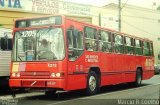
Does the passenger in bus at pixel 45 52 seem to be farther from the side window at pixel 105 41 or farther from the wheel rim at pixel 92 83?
the side window at pixel 105 41

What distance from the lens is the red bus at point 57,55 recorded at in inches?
575

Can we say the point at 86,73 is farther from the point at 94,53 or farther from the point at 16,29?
the point at 16,29

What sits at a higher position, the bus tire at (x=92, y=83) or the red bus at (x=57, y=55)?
the red bus at (x=57, y=55)

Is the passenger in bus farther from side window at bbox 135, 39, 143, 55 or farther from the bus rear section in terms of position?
side window at bbox 135, 39, 143, 55

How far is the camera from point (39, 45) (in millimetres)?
15086

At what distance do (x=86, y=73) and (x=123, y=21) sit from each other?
110 ft

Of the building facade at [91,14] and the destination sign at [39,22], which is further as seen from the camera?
the building facade at [91,14]

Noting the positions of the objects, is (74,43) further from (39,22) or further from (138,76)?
(138,76)

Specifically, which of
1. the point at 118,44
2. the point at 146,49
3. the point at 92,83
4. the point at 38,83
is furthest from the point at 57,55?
the point at 146,49

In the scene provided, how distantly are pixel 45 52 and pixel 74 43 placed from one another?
116 centimetres

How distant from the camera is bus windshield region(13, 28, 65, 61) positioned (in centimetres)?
1472

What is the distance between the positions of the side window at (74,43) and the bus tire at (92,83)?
124 centimetres

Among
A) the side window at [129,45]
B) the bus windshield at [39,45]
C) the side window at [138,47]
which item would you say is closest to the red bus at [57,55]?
the bus windshield at [39,45]

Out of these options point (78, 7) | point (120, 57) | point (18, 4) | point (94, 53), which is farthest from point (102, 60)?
point (78, 7)
